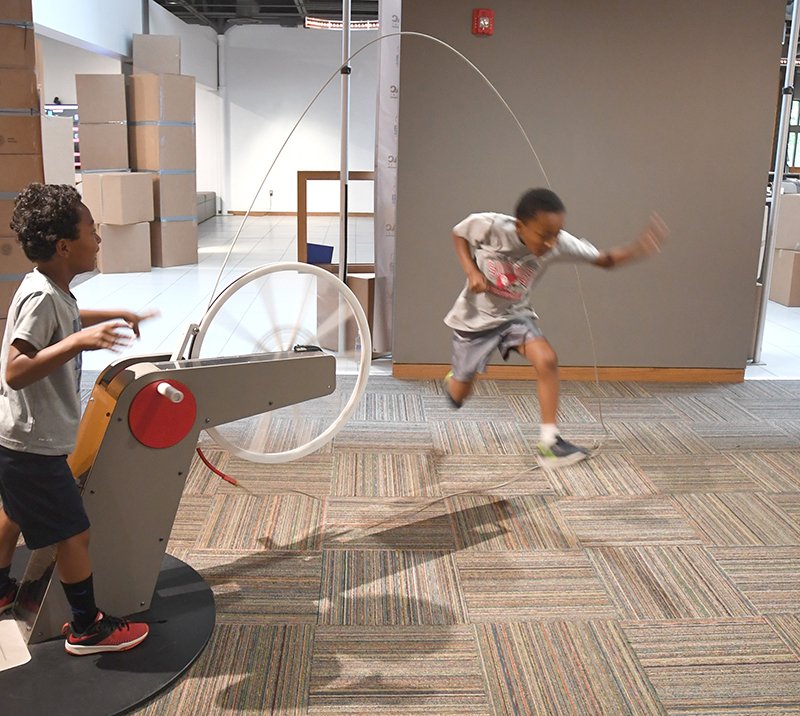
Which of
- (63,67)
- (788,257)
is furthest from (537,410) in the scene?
(63,67)

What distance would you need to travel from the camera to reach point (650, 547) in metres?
3.09

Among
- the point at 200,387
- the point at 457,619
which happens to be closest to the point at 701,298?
the point at 457,619

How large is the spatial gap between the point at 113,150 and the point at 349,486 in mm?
5919

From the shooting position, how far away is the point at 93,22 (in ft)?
29.4

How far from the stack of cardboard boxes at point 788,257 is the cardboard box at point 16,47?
5813mm

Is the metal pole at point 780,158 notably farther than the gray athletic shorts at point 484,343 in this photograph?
Yes

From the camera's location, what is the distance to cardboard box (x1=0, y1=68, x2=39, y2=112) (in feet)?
15.3

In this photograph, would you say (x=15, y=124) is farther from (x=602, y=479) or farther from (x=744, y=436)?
(x=744, y=436)

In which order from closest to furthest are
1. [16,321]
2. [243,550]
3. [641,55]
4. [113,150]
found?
[16,321]
[243,550]
[641,55]
[113,150]

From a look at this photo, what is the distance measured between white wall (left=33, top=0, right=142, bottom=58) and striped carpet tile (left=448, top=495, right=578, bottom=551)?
5902 mm

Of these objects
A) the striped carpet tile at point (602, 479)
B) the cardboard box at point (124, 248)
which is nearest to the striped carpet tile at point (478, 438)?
the striped carpet tile at point (602, 479)

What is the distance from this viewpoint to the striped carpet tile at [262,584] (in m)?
2.57

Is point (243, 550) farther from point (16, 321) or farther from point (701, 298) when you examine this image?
point (701, 298)

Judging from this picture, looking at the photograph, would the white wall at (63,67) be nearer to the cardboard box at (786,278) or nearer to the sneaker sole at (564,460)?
the cardboard box at (786,278)
